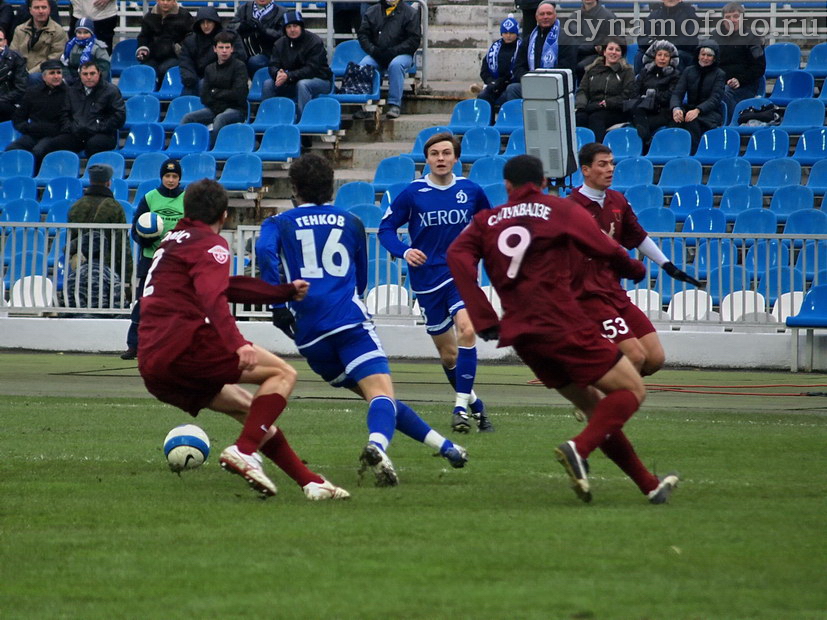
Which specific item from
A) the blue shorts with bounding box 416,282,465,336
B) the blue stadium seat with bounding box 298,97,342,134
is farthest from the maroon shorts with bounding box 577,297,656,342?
the blue stadium seat with bounding box 298,97,342,134

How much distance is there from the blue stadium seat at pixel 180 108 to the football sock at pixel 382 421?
53.6ft

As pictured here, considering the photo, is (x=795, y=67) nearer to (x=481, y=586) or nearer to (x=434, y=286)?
(x=434, y=286)

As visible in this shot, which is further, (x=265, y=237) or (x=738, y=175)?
(x=738, y=175)

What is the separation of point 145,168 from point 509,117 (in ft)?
19.6

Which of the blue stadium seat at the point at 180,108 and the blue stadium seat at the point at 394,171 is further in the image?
the blue stadium seat at the point at 180,108

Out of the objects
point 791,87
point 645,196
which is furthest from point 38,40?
Result: point 791,87

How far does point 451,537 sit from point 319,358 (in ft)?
7.07

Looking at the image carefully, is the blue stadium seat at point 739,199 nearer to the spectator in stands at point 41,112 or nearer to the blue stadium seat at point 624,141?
the blue stadium seat at point 624,141

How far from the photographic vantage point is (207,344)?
702 centimetres

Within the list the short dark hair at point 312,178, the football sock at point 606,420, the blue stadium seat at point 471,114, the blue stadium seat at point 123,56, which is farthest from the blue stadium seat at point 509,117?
the football sock at point 606,420

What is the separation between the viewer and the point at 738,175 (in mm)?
19219

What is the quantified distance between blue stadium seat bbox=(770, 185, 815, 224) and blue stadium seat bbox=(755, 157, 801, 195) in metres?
0.35

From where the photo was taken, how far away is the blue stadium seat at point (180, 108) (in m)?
23.2

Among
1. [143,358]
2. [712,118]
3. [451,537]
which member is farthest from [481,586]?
[712,118]
